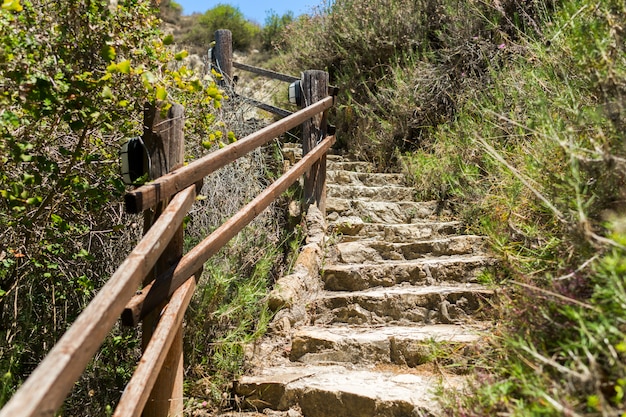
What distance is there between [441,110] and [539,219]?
3.49 metres

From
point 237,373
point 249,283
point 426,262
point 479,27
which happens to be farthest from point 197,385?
point 479,27

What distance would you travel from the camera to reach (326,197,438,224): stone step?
16.7 ft

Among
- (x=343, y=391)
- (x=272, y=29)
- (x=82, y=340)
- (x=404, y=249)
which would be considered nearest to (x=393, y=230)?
(x=404, y=249)

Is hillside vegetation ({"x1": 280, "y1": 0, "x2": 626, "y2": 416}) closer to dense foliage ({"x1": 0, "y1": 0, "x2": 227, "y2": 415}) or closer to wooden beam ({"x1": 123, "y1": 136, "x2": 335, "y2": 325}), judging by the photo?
wooden beam ({"x1": 123, "y1": 136, "x2": 335, "y2": 325})

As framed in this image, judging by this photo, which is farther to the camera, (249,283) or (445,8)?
(445,8)

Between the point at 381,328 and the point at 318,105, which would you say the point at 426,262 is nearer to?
the point at 381,328

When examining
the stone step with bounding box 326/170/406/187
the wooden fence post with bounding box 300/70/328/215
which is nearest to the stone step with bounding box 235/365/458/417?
the wooden fence post with bounding box 300/70/328/215

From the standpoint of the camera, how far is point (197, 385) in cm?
302

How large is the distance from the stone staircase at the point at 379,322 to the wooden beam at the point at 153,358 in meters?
0.84

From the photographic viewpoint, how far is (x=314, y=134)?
493cm

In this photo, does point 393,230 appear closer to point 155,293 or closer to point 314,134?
point 314,134

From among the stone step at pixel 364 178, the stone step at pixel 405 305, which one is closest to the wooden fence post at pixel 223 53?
the stone step at pixel 364 178

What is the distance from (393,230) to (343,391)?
213 centimetres

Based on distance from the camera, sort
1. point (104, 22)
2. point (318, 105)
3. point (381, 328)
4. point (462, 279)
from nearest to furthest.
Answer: point (104, 22), point (381, 328), point (462, 279), point (318, 105)
